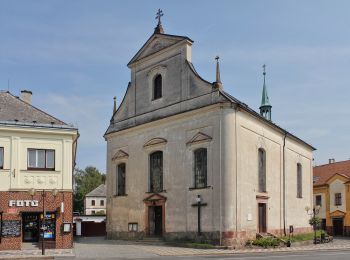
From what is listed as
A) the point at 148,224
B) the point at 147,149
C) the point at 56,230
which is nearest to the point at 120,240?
the point at 148,224

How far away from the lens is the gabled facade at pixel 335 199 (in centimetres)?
5434

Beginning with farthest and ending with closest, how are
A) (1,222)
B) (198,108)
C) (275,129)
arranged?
(275,129), (198,108), (1,222)

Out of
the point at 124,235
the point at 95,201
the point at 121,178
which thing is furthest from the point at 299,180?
the point at 95,201

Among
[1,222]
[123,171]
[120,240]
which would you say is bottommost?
[120,240]

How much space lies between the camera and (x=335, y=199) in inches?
2206

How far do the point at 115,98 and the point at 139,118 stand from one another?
16.1 ft

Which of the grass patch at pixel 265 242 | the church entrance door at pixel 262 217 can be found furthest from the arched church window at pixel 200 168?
the church entrance door at pixel 262 217

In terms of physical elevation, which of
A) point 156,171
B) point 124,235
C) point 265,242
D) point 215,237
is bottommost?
point 124,235

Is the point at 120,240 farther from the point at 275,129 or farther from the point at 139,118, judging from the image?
the point at 275,129

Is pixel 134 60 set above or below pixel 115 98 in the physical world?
above

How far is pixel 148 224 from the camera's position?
36.1 meters

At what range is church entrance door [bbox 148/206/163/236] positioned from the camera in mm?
35375

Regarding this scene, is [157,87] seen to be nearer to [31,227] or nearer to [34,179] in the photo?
[34,179]

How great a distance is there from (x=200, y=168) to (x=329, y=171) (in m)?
33.6
